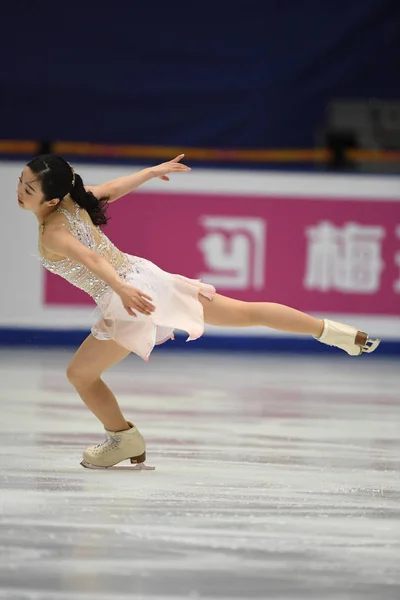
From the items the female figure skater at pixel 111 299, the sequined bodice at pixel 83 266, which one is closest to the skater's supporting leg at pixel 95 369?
the female figure skater at pixel 111 299

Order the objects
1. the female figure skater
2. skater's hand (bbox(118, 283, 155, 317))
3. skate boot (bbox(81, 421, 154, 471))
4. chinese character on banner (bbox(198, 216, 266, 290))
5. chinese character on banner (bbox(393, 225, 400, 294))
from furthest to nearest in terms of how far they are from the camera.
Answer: chinese character on banner (bbox(393, 225, 400, 294)), chinese character on banner (bbox(198, 216, 266, 290)), skate boot (bbox(81, 421, 154, 471)), the female figure skater, skater's hand (bbox(118, 283, 155, 317))

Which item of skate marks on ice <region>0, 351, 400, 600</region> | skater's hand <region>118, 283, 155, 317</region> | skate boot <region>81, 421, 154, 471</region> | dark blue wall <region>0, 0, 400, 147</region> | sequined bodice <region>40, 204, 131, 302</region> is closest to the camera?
skate marks on ice <region>0, 351, 400, 600</region>

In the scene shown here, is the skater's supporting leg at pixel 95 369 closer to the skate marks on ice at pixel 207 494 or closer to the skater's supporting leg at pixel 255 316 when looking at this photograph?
the skate marks on ice at pixel 207 494

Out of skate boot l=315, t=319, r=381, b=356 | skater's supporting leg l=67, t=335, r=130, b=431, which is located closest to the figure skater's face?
skater's supporting leg l=67, t=335, r=130, b=431

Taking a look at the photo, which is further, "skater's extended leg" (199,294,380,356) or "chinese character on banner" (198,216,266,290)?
"chinese character on banner" (198,216,266,290)

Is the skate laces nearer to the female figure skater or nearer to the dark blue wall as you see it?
the female figure skater

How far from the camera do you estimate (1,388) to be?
548cm

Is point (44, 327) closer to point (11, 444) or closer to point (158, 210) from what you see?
point (158, 210)

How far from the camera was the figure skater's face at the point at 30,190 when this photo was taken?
352cm

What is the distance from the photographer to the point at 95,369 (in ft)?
12.2

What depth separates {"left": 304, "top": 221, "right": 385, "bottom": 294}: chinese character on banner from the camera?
7.18 m

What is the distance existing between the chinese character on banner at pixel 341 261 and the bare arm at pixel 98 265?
3793 mm

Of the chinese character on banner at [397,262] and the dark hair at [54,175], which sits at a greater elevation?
the dark hair at [54,175]

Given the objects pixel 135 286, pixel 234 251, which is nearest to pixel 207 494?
pixel 135 286
